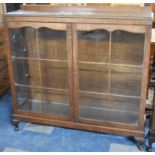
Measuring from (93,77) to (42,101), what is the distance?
47 cm

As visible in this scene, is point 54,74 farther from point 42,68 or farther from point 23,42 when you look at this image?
point 23,42

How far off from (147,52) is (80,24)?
17.6 inches

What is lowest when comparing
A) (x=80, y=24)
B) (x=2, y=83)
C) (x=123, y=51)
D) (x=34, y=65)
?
(x=2, y=83)

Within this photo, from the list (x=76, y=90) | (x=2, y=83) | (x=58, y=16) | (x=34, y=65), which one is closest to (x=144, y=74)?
(x=76, y=90)

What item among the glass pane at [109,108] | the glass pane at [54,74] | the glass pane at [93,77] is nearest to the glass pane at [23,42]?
the glass pane at [54,74]

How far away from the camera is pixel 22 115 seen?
192 centimetres

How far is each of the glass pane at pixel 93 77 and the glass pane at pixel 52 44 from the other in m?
0.17

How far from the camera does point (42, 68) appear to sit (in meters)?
1.82

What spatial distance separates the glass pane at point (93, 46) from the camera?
1.58 metres

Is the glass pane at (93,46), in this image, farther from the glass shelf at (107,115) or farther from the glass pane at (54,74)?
the glass shelf at (107,115)

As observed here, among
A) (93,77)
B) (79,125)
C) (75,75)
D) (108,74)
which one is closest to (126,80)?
(108,74)

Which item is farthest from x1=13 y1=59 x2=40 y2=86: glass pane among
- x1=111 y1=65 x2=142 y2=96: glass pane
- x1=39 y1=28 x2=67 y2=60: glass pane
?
x1=111 y1=65 x2=142 y2=96: glass pane

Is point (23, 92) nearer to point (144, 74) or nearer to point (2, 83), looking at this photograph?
point (2, 83)

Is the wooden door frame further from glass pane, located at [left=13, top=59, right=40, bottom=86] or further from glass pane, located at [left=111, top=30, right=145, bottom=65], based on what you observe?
glass pane, located at [left=13, top=59, right=40, bottom=86]
